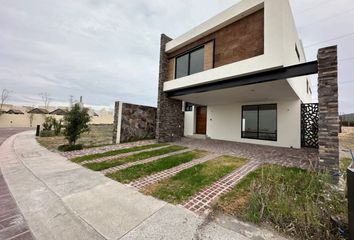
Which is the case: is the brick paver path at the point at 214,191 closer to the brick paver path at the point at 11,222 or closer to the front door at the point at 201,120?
the brick paver path at the point at 11,222

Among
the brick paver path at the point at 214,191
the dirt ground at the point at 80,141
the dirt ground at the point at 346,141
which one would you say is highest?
the dirt ground at the point at 346,141

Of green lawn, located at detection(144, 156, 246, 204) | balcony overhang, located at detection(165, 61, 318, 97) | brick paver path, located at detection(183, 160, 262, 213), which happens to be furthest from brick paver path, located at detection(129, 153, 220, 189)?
balcony overhang, located at detection(165, 61, 318, 97)

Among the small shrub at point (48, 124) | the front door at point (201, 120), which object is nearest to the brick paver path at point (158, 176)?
the front door at point (201, 120)

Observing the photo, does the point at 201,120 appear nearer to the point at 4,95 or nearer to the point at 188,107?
the point at 188,107

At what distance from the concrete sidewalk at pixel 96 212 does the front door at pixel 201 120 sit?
34.8ft

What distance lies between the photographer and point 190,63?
8805 mm

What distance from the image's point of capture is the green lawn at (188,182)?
2.98m

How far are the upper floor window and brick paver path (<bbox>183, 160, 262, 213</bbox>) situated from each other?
561 cm

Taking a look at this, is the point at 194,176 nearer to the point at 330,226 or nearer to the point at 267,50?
the point at 330,226

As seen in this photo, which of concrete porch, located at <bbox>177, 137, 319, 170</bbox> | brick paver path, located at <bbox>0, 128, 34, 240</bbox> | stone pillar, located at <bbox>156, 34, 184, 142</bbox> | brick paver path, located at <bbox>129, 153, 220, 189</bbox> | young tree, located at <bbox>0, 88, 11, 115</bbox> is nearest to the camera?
brick paver path, located at <bbox>0, 128, 34, 240</bbox>

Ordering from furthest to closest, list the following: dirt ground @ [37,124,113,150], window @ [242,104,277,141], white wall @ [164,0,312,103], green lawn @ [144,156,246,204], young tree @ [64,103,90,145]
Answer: window @ [242,104,277,141], dirt ground @ [37,124,113,150], young tree @ [64,103,90,145], white wall @ [164,0,312,103], green lawn @ [144,156,246,204]

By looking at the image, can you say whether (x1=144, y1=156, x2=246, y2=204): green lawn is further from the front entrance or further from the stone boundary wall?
the front entrance

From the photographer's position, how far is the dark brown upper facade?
19.3ft

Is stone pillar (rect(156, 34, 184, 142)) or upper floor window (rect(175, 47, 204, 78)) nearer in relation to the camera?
upper floor window (rect(175, 47, 204, 78))
